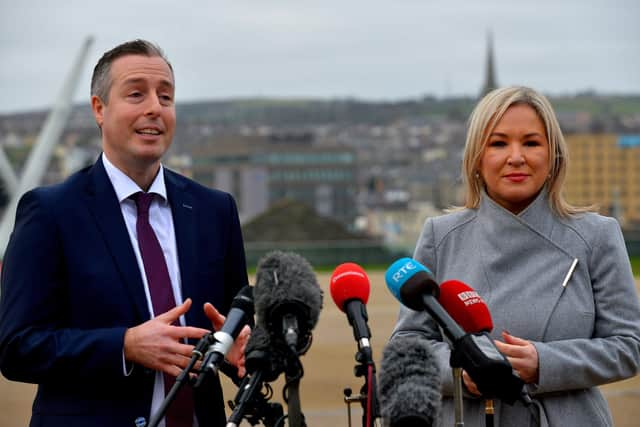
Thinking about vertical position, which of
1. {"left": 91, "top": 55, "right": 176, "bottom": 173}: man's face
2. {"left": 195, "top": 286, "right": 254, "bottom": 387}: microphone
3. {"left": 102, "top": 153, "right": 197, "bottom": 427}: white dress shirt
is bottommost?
{"left": 195, "top": 286, "right": 254, "bottom": 387}: microphone

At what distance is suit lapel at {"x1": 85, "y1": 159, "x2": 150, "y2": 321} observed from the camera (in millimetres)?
3320

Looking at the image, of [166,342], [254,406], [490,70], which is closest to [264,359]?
[254,406]

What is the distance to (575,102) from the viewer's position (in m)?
187

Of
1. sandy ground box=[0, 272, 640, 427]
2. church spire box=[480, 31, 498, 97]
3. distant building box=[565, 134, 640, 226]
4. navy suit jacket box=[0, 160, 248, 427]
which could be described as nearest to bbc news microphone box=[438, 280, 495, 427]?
navy suit jacket box=[0, 160, 248, 427]

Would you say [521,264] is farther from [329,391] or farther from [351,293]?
[329,391]

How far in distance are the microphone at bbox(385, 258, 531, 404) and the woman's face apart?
75cm

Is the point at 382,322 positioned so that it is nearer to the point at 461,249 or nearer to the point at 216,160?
the point at 461,249

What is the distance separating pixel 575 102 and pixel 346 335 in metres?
173

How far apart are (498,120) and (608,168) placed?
409 ft

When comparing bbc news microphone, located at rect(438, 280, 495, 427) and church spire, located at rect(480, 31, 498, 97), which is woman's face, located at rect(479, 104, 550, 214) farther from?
church spire, located at rect(480, 31, 498, 97)

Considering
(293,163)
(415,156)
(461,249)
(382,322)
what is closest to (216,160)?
(293,163)

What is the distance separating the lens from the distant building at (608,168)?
121m

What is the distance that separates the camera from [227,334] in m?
2.71

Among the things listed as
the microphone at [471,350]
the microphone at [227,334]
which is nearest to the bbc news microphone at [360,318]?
the microphone at [471,350]
